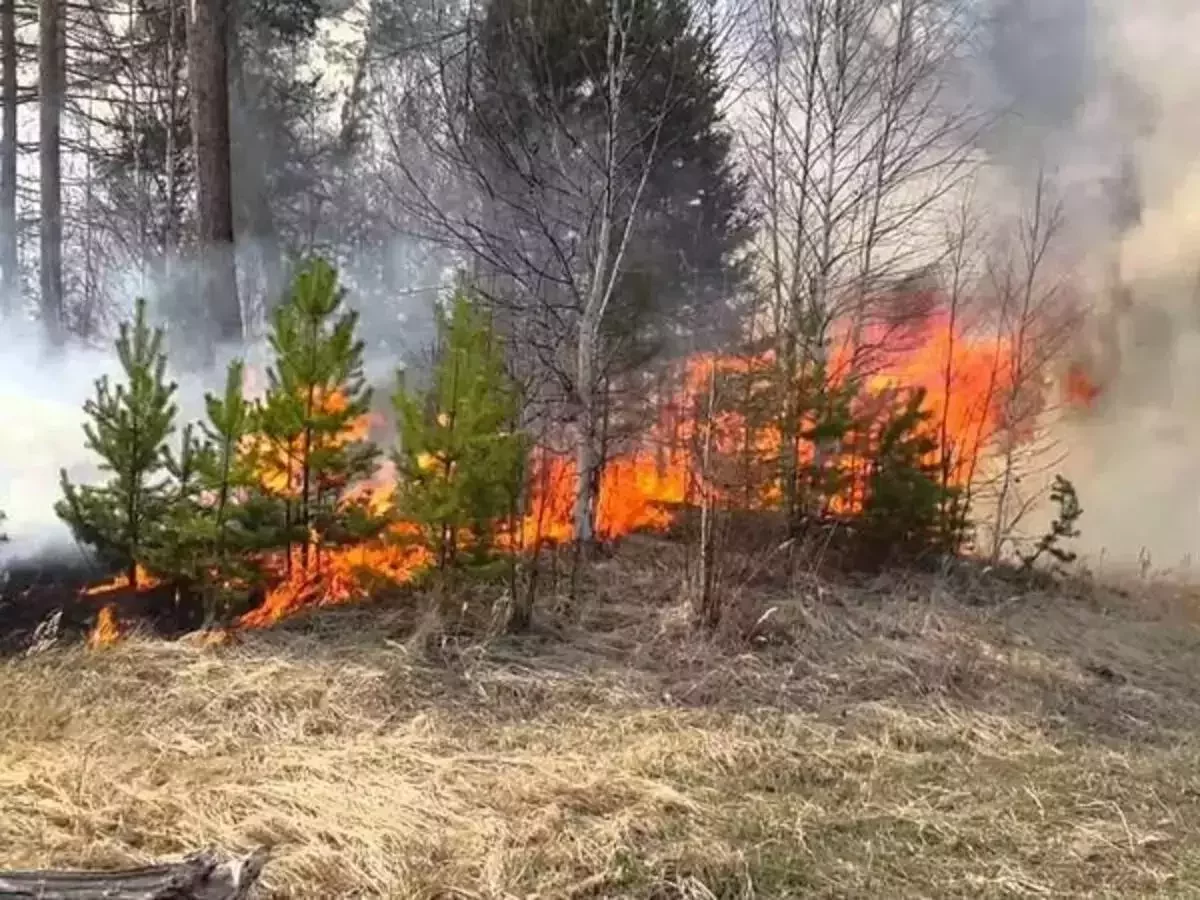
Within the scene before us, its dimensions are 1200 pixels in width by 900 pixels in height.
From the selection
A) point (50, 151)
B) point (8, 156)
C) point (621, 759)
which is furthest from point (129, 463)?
point (8, 156)

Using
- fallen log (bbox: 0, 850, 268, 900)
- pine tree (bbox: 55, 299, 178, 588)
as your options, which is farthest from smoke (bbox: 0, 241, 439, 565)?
fallen log (bbox: 0, 850, 268, 900)

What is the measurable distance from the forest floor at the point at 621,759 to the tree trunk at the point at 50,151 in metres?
9.29

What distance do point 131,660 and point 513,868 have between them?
3182 millimetres

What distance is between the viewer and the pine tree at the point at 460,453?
6.59 metres

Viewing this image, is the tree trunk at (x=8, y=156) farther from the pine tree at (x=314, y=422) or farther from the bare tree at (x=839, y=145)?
the bare tree at (x=839, y=145)

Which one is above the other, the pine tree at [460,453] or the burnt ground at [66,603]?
the pine tree at [460,453]

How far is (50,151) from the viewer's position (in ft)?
45.2

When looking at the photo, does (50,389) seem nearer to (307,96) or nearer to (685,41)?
(685,41)

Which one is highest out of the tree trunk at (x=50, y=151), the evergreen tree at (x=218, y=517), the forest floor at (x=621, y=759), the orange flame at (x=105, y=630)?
the tree trunk at (x=50, y=151)

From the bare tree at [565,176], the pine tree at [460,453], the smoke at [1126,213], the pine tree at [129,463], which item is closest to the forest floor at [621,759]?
the pine tree at [460,453]

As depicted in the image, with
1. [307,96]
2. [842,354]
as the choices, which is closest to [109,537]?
[842,354]

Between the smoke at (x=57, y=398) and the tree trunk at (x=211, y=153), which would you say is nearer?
the smoke at (x=57, y=398)

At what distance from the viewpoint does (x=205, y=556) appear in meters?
6.44

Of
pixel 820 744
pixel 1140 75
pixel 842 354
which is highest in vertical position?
pixel 1140 75
